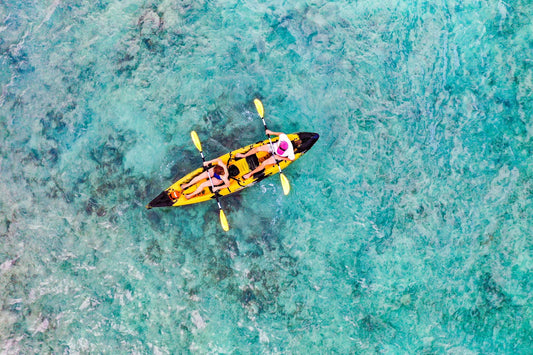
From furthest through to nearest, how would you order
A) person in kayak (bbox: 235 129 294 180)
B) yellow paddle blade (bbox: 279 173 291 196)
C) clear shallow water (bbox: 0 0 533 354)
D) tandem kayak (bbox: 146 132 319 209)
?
clear shallow water (bbox: 0 0 533 354) < yellow paddle blade (bbox: 279 173 291 196) < tandem kayak (bbox: 146 132 319 209) < person in kayak (bbox: 235 129 294 180)

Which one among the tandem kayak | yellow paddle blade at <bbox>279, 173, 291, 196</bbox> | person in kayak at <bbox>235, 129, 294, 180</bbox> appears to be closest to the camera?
person in kayak at <bbox>235, 129, 294, 180</bbox>

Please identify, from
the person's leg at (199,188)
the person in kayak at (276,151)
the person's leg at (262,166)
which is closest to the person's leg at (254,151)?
the person in kayak at (276,151)

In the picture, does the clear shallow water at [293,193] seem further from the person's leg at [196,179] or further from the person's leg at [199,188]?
the person's leg at [196,179]

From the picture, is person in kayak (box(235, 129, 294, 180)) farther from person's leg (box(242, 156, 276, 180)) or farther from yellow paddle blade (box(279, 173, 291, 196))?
yellow paddle blade (box(279, 173, 291, 196))

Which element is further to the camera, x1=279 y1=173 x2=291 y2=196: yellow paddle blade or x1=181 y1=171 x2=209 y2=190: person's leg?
x1=279 y1=173 x2=291 y2=196: yellow paddle blade

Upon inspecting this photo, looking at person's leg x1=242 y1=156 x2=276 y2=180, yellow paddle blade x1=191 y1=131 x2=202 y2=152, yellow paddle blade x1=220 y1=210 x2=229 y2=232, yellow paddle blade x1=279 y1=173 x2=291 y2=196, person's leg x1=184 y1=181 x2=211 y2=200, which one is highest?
yellow paddle blade x1=191 y1=131 x2=202 y2=152

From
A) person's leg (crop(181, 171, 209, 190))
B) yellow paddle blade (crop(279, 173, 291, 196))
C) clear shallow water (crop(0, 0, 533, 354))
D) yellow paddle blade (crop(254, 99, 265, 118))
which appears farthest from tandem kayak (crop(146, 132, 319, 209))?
yellow paddle blade (crop(254, 99, 265, 118))

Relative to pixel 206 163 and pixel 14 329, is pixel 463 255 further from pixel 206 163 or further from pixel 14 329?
pixel 14 329

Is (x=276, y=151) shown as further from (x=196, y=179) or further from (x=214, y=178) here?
(x=196, y=179)
